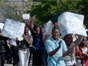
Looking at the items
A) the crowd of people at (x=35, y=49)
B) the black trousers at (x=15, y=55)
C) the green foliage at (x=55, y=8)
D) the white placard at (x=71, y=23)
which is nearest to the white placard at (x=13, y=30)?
the crowd of people at (x=35, y=49)

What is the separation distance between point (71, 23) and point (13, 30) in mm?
2694

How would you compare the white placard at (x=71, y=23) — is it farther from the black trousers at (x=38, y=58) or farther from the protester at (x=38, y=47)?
the black trousers at (x=38, y=58)

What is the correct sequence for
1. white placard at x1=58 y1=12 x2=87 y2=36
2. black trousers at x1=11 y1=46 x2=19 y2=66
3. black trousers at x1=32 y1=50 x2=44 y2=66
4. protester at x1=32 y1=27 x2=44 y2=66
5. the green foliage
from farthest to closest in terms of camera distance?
the green foliage < black trousers at x1=11 y1=46 x2=19 y2=66 < black trousers at x1=32 y1=50 x2=44 y2=66 < protester at x1=32 y1=27 x2=44 y2=66 < white placard at x1=58 y1=12 x2=87 y2=36

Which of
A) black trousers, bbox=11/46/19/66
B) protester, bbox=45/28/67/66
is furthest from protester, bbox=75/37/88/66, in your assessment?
black trousers, bbox=11/46/19/66

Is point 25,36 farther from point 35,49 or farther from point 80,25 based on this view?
point 80,25

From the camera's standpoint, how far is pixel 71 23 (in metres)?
14.1

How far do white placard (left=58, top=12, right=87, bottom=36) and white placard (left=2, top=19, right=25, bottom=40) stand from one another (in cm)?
196

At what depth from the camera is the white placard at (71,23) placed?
13.7 meters

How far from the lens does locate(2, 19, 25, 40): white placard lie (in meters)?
16.0

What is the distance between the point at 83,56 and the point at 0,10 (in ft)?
45.7

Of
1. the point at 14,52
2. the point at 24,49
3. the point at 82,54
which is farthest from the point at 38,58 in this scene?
the point at 82,54

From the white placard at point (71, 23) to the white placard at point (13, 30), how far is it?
1962 mm

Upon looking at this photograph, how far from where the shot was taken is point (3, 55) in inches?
637

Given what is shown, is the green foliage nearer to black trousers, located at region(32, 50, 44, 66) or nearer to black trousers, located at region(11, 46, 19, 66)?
black trousers, located at region(11, 46, 19, 66)
